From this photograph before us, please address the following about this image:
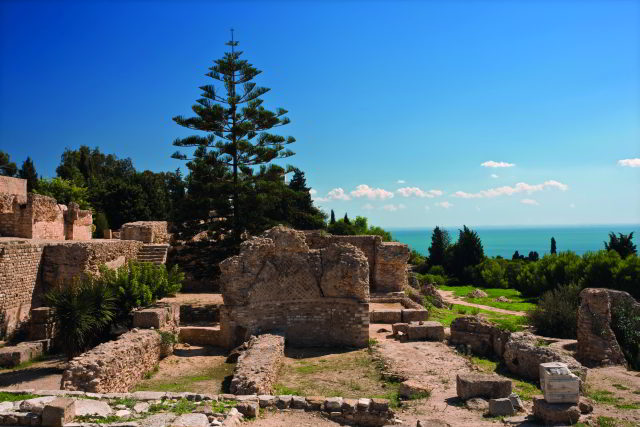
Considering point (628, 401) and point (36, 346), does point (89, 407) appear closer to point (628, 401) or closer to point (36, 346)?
point (36, 346)

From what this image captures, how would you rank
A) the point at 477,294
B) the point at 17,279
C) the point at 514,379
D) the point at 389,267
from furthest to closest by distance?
the point at 477,294
the point at 389,267
the point at 17,279
the point at 514,379

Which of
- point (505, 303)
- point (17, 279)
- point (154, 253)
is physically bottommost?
point (505, 303)

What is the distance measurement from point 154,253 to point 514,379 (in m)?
14.3

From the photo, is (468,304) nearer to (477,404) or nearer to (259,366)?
(477,404)

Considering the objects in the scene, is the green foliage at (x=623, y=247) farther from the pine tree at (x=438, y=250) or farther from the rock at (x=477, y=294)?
the pine tree at (x=438, y=250)

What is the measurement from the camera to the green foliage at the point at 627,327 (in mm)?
12070

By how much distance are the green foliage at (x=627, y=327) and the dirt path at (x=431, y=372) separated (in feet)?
15.1

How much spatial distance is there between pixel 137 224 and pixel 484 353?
1550 centimetres

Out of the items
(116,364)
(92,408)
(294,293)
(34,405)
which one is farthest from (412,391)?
(34,405)

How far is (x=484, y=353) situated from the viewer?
1232 cm

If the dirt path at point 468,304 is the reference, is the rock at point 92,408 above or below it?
above

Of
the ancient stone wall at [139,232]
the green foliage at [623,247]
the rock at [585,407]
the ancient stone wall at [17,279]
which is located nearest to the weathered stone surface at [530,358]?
the rock at [585,407]

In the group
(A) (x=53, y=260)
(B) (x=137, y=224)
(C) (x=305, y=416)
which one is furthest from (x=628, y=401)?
(B) (x=137, y=224)

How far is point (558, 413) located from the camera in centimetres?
716
